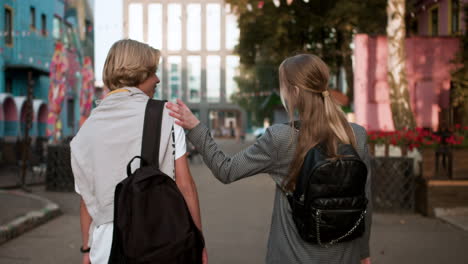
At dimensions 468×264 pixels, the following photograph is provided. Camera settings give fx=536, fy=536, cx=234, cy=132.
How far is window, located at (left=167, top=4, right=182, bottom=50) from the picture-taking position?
68.9 m

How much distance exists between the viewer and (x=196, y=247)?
2170mm

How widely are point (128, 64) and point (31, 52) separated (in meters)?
22.2

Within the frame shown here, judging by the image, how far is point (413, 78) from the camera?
18188mm

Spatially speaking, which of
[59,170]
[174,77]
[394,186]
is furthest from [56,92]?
[174,77]

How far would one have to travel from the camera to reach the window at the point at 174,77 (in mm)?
69375

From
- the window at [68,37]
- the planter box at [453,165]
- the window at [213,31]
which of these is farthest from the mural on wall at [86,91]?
the window at [213,31]

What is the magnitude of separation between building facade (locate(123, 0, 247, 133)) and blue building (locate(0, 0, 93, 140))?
3957cm

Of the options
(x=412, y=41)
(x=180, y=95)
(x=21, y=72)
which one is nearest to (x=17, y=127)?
(x=21, y=72)

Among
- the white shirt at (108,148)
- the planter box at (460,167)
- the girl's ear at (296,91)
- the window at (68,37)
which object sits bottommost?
the planter box at (460,167)

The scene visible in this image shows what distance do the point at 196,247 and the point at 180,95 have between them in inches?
2657

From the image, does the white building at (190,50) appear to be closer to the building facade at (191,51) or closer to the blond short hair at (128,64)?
the building facade at (191,51)

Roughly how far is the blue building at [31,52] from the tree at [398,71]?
12.6 metres

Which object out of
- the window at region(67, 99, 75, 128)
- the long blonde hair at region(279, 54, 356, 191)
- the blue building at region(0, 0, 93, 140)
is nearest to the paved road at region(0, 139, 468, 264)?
the long blonde hair at region(279, 54, 356, 191)

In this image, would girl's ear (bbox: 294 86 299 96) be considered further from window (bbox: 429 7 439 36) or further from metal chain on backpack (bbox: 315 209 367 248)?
window (bbox: 429 7 439 36)
